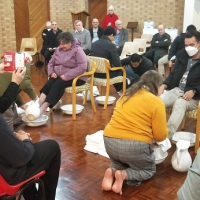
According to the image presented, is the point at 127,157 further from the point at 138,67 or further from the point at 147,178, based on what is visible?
the point at 138,67

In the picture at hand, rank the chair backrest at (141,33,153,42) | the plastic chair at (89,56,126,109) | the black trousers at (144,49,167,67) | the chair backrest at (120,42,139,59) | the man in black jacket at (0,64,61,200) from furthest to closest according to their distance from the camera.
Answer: the chair backrest at (141,33,153,42) → the chair backrest at (120,42,139,59) → the black trousers at (144,49,167,67) → the plastic chair at (89,56,126,109) → the man in black jacket at (0,64,61,200)

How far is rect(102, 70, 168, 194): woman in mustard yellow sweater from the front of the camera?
8.53 feet

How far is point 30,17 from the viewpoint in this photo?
10.0 metres

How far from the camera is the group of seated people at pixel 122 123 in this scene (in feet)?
6.25

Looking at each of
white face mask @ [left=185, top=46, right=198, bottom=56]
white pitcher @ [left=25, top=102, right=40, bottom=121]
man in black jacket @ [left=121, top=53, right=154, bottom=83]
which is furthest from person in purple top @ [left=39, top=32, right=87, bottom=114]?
white face mask @ [left=185, top=46, right=198, bottom=56]

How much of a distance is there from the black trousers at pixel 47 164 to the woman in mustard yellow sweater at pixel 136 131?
57 cm

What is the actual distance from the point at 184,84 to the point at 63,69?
1708 millimetres

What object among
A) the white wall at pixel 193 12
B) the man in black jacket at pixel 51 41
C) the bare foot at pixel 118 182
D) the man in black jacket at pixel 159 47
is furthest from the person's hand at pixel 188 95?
the white wall at pixel 193 12

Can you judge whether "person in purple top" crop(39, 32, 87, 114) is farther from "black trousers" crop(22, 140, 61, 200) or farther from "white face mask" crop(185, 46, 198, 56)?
"black trousers" crop(22, 140, 61, 200)

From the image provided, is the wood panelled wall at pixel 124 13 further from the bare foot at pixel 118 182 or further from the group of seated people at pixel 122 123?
the bare foot at pixel 118 182

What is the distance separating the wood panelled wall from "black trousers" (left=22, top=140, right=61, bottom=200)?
8166 millimetres

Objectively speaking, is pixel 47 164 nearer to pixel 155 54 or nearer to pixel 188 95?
pixel 188 95

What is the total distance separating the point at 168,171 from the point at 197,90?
986mm

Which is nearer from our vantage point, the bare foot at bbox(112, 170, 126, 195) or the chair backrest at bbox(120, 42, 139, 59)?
the bare foot at bbox(112, 170, 126, 195)
